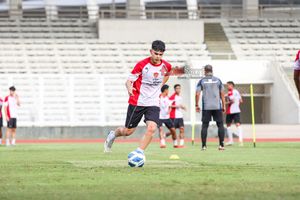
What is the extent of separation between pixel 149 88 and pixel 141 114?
0.50 m

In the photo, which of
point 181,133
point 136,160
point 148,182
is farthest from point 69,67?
point 148,182

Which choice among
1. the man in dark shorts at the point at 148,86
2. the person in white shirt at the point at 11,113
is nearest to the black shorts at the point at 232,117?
the person in white shirt at the point at 11,113

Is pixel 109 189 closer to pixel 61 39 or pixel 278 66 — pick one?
pixel 278 66

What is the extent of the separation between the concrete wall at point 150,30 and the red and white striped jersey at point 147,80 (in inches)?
1328

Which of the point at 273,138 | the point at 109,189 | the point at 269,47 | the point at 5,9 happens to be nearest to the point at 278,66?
the point at 269,47

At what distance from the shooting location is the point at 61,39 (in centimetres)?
4831

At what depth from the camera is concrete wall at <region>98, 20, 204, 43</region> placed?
4897 cm

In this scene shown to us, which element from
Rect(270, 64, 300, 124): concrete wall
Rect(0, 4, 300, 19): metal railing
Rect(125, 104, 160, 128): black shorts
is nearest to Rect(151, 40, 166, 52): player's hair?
Rect(125, 104, 160, 128): black shorts

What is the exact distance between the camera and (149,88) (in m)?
15.2

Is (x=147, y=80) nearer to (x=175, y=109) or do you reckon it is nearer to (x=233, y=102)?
(x=175, y=109)

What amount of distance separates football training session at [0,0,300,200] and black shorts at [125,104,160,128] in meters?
0.02

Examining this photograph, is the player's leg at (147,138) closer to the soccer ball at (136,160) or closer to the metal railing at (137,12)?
the soccer ball at (136,160)

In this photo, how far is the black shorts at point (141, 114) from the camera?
1512 cm

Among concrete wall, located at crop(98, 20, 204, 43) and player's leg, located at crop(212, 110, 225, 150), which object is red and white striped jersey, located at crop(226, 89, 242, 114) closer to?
player's leg, located at crop(212, 110, 225, 150)
